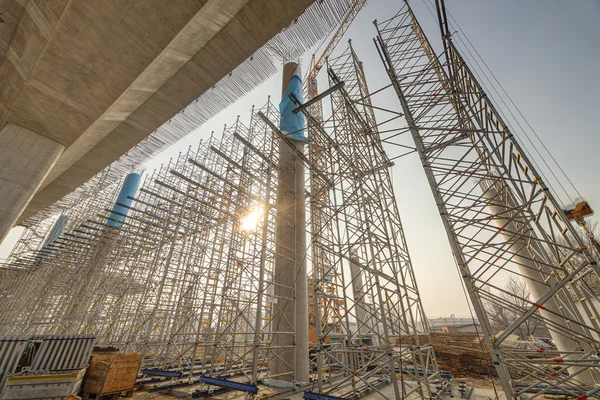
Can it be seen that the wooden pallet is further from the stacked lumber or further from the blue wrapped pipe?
the stacked lumber

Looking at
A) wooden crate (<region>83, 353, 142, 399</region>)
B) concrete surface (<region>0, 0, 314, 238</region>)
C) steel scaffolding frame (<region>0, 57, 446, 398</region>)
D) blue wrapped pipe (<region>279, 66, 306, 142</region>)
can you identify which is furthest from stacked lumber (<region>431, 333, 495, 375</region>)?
concrete surface (<region>0, 0, 314, 238</region>)

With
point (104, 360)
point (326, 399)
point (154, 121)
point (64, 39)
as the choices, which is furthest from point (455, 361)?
point (64, 39)

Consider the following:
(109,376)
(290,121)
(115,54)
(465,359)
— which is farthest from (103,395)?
(465,359)

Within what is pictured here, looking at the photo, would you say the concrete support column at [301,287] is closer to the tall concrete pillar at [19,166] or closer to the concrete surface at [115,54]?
the concrete surface at [115,54]

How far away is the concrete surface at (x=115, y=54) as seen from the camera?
5.52 m

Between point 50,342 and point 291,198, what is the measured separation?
840 cm

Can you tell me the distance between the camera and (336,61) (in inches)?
562

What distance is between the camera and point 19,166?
24.3 feet

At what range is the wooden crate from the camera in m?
6.43

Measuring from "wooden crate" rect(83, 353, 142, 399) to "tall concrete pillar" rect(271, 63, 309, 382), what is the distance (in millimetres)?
4267

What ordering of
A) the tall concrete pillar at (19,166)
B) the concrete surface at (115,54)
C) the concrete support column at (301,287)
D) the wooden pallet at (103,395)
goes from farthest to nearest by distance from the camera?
the concrete support column at (301,287) → the tall concrete pillar at (19,166) → the wooden pallet at (103,395) → the concrete surface at (115,54)

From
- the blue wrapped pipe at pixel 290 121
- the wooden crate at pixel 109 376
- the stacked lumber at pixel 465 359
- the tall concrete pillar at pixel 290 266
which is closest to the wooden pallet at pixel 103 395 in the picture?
the wooden crate at pixel 109 376

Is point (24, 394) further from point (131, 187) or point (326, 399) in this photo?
point (131, 187)

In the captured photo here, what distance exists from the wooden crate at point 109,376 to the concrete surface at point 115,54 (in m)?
4.97
